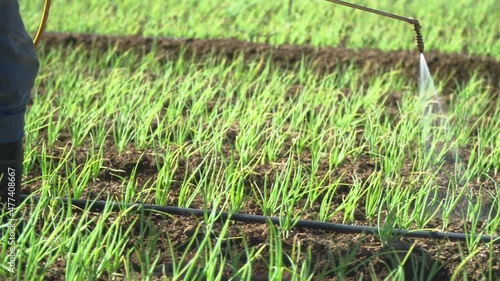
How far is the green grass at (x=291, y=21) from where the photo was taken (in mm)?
6301

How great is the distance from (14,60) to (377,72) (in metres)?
3.34

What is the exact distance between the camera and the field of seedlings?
2.60 metres

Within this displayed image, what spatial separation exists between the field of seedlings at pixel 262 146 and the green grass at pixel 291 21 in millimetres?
25

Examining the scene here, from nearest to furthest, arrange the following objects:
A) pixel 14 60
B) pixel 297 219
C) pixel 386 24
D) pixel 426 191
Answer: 1. pixel 14 60
2. pixel 297 219
3. pixel 426 191
4. pixel 386 24

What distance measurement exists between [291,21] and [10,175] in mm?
4205

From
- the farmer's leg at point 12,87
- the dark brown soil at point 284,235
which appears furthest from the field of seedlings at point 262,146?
the farmer's leg at point 12,87

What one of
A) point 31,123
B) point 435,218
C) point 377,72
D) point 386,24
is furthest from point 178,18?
point 435,218

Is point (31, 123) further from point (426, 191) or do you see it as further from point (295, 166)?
point (426, 191)

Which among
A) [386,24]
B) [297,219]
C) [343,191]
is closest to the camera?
[297,219]

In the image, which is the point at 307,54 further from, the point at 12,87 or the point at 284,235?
the point at 12,87

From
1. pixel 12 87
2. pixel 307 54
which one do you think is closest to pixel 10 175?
pixel 12 87

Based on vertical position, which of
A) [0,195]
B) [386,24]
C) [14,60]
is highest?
[386,24]

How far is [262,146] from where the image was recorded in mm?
3762

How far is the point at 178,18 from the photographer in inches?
273
